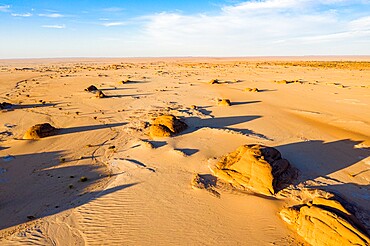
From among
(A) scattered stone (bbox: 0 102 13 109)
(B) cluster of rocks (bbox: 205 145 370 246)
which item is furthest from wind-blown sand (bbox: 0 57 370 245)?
(A) scattered stone (bbox: 0 102 13 109)

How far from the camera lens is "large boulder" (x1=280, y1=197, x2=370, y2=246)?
26.1ft

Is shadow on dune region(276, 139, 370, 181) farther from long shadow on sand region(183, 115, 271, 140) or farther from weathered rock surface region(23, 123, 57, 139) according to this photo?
weathered rock surface region(23, 123, 57, 139)

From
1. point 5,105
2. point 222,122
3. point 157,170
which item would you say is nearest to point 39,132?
point 157,170

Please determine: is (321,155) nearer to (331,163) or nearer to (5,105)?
(331,163)

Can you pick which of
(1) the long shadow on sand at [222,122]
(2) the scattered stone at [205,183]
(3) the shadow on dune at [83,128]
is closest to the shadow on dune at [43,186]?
(2) the scattered stone at [205,183]

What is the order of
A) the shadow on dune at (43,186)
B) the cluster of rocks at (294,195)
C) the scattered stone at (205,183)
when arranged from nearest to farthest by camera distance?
1. the cluster of rocks at (294,195)
2. the shadow on dune at (43,186)
3. the scattered stone at (205,183)

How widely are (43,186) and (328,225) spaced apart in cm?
1212

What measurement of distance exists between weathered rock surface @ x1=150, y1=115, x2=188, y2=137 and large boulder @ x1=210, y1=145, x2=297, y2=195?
5.91 meters

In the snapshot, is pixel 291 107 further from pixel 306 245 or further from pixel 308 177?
pixel 306 245

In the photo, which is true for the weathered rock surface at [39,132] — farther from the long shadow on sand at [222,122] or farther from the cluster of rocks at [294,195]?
the cluster of rocks at [294,195]

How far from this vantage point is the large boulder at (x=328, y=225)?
7941mm

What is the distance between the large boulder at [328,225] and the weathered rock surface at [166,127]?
10.4 m

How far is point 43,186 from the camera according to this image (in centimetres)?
1288

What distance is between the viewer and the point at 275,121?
22297mm
